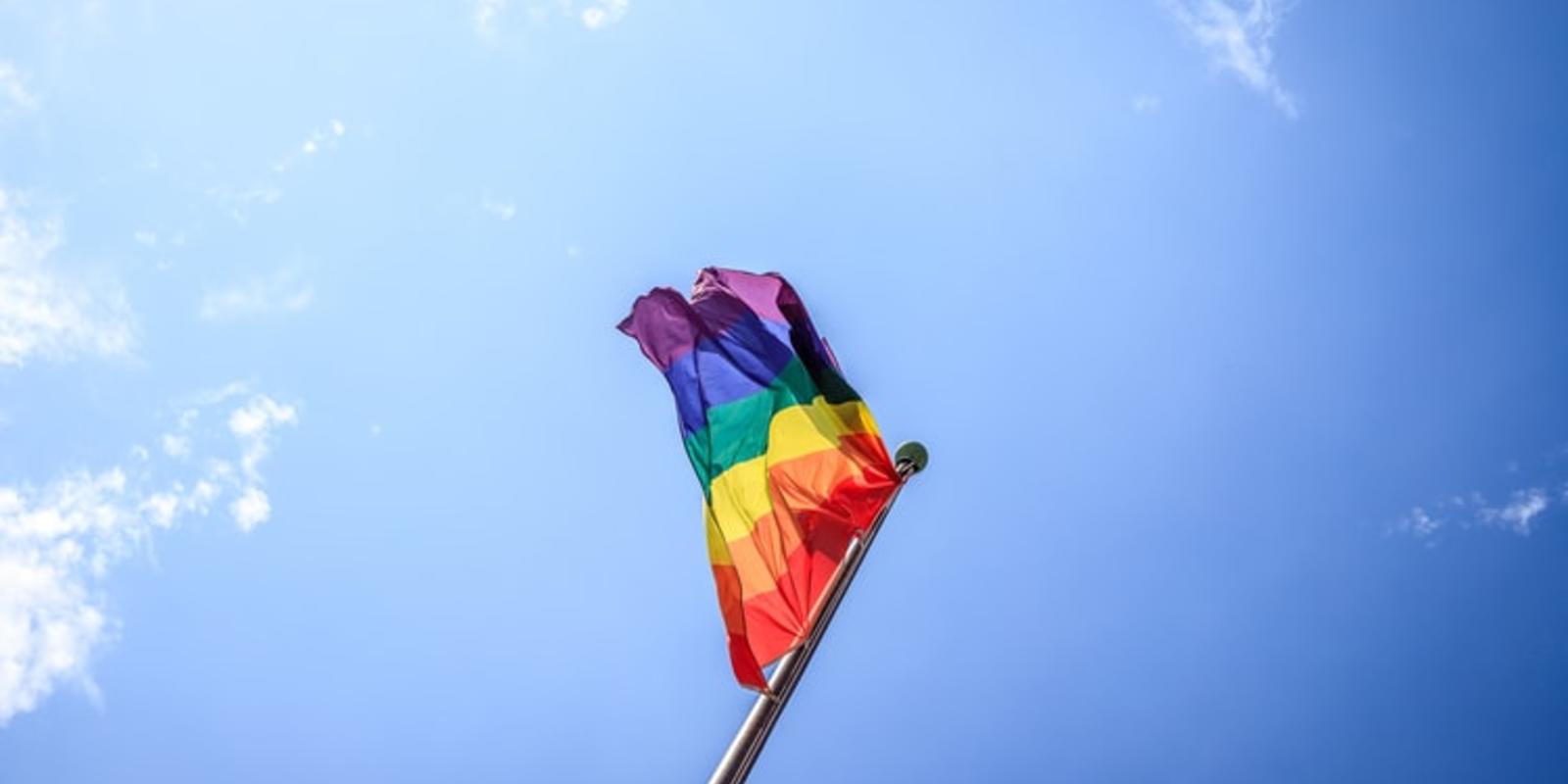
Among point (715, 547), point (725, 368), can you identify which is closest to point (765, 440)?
point (725, 368)

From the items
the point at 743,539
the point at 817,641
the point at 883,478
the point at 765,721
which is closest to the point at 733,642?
the point at 817,641

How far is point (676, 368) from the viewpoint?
26.5ft

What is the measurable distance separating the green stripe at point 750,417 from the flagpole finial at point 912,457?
110 centimetres

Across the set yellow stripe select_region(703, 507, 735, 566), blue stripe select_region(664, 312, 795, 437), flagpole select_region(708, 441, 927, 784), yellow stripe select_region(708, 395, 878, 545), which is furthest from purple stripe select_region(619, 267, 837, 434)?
flagpole select_region(708, 441, 927, 784)

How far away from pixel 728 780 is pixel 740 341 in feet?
14.8

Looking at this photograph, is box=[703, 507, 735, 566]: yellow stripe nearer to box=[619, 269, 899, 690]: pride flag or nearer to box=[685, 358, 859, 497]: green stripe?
box=[619, 269, 899, 690]: pride flag

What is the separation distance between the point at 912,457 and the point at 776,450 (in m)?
1.27

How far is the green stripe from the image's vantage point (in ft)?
25.4

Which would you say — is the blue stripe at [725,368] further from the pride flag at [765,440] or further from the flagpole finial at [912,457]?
the flagpole finial at [912,457]

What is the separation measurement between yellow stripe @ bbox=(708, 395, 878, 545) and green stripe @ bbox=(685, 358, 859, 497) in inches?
2.6

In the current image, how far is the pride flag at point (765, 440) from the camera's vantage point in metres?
6.85

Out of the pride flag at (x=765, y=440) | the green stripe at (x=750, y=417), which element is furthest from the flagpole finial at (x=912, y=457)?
the green stripe at (x=750, y=417)

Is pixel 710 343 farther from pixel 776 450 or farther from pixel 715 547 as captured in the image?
pixel 715 547

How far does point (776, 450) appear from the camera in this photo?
25.5 feet
